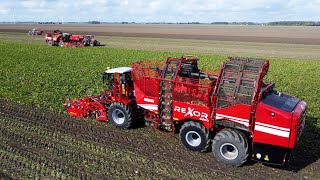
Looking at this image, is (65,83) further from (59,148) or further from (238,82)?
(238,82)

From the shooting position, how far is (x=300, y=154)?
9680 mm

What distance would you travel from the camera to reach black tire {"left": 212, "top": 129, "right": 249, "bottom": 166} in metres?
8.46

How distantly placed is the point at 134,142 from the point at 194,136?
2041 millimetres

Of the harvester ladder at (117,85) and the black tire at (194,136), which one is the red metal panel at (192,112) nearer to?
the black tire at (194,136)

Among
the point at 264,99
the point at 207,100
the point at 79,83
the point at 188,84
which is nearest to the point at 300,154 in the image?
the point at 264,99

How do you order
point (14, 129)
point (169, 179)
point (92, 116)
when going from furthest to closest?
point (92, 116), point (14, 129), point (169, 179)

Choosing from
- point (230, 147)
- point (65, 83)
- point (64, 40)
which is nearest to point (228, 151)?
point (230, 147)

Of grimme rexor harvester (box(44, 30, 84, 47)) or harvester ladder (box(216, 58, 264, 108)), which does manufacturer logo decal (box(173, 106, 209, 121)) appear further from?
grimme rexor harvester (box(44, 30, 84, 47))

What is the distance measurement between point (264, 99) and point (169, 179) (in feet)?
10.8

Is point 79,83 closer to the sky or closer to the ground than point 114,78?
closer to the ground

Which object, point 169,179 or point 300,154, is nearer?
point 169,179

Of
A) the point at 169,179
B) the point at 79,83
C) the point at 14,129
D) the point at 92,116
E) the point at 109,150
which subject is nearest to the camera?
the point at 169,179

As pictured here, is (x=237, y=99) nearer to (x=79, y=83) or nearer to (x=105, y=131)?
(x=105, y=131)

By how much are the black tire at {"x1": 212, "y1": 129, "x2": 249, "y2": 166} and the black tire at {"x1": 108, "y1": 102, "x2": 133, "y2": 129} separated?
355 cm
